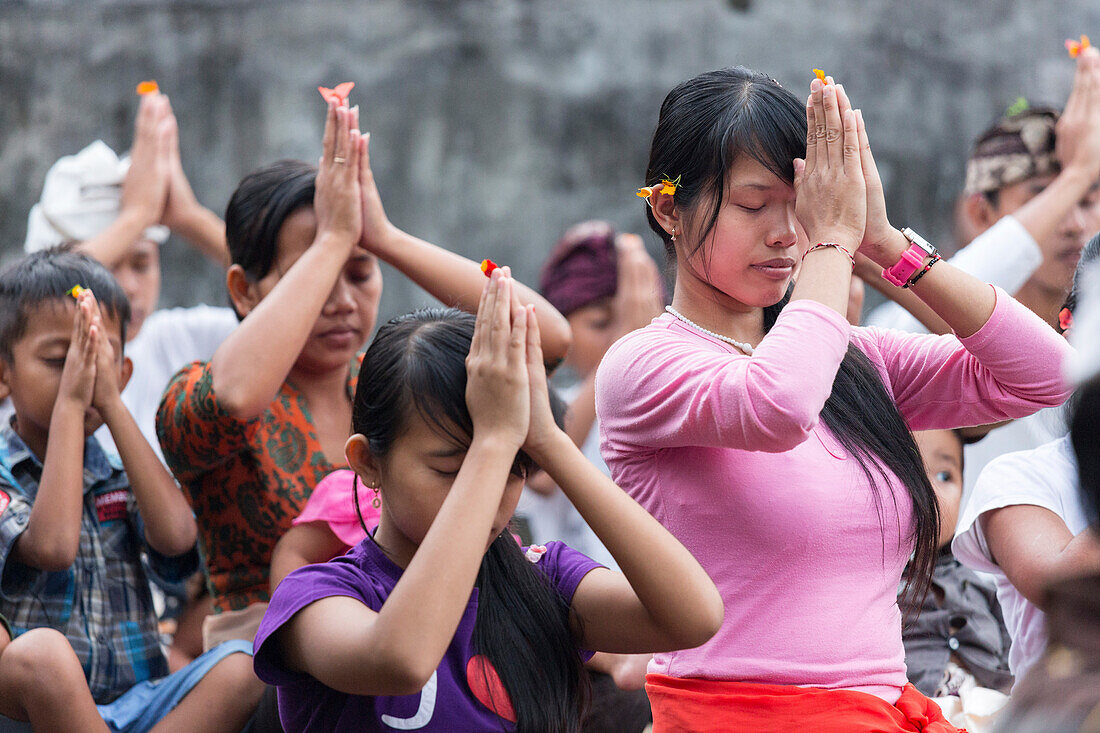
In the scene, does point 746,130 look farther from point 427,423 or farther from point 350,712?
point 350,712

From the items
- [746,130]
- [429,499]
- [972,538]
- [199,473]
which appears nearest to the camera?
[429,499]

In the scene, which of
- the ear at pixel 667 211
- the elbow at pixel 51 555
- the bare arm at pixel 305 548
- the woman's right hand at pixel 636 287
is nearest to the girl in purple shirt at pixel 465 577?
the ear at pixel 667 211

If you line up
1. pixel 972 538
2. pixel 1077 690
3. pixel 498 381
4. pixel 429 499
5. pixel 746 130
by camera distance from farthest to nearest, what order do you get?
pixel 972 538 < pixel 746 130 < pixel 429 499 < pixel 498 381 < pixel 1077 690

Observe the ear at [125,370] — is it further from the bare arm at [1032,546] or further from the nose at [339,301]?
the bare arm at [1032,546]

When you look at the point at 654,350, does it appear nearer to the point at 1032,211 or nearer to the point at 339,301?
the point at 339,301

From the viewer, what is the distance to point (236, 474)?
253 centimetres

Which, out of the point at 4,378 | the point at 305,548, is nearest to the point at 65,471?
the point at 4,378

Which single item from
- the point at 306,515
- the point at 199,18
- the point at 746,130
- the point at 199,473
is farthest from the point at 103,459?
the point at 199,18

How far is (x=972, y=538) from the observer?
7.45 ft

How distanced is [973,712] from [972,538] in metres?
0.52

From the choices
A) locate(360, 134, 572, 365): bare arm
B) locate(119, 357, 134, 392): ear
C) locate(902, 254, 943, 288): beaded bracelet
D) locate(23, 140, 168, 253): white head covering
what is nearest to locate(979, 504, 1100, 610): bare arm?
locate(902, 254, 943, 288): beaded bracelet

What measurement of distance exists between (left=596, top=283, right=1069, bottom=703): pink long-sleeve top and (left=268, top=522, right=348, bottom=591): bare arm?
29.3 inches

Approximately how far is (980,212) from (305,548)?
8.04 ft

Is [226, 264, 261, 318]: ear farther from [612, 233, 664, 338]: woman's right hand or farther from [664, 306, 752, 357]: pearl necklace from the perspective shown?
[612, 233, 664, 338]: woman's right hand
